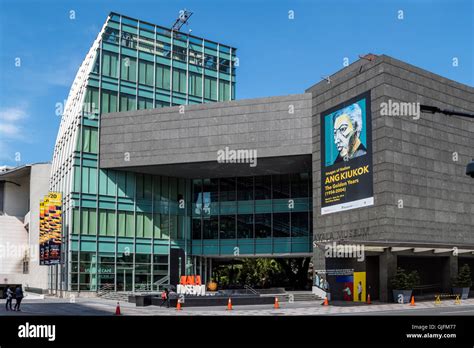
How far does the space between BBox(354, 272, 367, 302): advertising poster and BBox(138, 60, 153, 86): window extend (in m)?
32.5

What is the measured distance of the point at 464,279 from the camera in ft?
152

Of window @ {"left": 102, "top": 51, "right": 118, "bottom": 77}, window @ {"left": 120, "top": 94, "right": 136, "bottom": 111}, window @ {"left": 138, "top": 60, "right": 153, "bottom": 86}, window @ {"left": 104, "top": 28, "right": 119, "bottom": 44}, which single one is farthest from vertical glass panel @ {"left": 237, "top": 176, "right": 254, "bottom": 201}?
window @ {"left": 104, "top": 28, "right": 119, "bottom": 44}

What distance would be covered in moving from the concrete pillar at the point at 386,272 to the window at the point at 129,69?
34227 millimetres

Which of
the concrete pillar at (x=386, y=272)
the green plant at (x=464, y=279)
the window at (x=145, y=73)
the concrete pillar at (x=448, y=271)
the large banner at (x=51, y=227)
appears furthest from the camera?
the window at (x=145, y=73)

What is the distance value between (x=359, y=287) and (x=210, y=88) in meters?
33.8

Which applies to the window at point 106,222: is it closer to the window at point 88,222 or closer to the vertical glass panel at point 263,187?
the window at point 88,222

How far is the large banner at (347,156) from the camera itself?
154 feet

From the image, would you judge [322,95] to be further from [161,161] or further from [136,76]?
[136,76]

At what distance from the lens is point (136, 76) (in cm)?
6506

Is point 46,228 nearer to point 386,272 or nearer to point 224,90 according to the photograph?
point 224,90

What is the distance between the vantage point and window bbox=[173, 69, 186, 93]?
6788 centimetres

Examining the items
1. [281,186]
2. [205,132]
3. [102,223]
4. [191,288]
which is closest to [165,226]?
[102,223]

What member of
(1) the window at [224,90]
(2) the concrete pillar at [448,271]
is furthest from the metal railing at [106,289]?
(2) the concrete pillar at [448,271]
